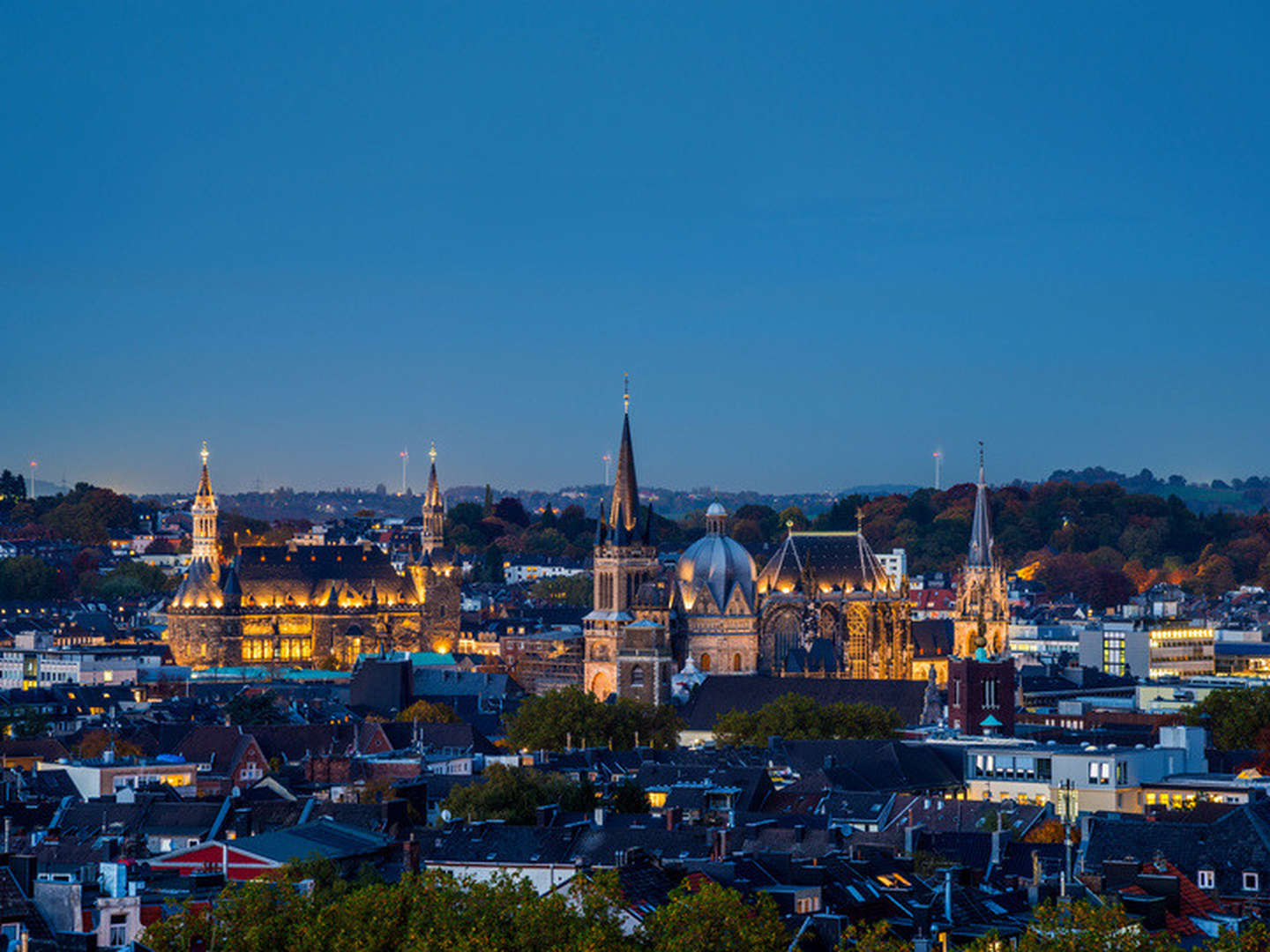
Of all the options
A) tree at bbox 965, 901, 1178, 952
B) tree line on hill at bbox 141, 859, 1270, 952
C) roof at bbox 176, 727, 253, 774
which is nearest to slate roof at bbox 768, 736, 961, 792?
roof at bbox 176, 727, 253, 774

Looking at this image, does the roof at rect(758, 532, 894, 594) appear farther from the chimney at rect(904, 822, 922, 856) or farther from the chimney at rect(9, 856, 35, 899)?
the chimney at rect(9, 856, 35, 899)

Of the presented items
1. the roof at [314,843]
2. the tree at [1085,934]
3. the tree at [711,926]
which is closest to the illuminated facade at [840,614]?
the roof at [314,843]

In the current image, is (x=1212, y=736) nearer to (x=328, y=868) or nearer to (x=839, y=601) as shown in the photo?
(x=839, y=601)

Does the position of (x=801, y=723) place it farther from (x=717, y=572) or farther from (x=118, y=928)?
(x=118, y=928)

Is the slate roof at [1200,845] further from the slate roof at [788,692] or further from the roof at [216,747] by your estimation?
the slate roof at [788,692]

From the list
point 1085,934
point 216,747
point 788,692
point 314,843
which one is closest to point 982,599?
point 788,692

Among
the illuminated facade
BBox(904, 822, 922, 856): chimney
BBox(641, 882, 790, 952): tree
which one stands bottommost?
BBox(904, 822, 922, 856): chimney
